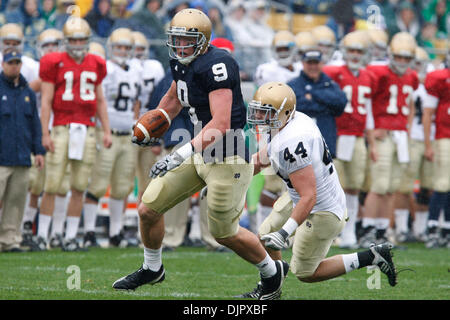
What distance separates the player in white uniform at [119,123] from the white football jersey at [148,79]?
0.36 ft

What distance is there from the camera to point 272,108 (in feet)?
17.2

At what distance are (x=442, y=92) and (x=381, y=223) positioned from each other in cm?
147

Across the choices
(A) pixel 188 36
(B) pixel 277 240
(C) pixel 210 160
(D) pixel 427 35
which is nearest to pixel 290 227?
(B) pixel 277 240

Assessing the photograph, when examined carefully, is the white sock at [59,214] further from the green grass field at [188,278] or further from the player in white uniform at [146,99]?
the player in white uniform at [146,99]

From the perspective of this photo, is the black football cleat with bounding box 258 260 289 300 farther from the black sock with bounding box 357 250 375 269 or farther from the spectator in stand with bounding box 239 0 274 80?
the spectator in stand with bounding box 239 0 274 80

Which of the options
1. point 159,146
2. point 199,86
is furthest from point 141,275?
point 159,146

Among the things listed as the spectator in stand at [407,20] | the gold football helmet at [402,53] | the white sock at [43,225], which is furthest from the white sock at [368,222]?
the spectator in stand at [407,20]

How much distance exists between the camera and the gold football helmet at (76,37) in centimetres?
801

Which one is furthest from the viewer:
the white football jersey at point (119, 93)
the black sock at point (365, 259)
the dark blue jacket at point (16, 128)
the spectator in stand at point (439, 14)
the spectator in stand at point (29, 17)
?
the spectator in stand at point (439, 14)

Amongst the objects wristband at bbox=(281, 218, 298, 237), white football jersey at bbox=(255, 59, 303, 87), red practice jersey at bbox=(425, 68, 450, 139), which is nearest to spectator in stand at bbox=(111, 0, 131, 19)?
white football jersey at bbox=(255, 59, 303, 87)

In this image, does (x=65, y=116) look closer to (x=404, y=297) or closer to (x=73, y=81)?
(x=73, y=81)

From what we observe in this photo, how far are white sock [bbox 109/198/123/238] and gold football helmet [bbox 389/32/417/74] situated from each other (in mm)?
2946

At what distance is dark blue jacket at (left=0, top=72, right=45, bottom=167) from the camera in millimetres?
7852

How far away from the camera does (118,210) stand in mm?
8750
